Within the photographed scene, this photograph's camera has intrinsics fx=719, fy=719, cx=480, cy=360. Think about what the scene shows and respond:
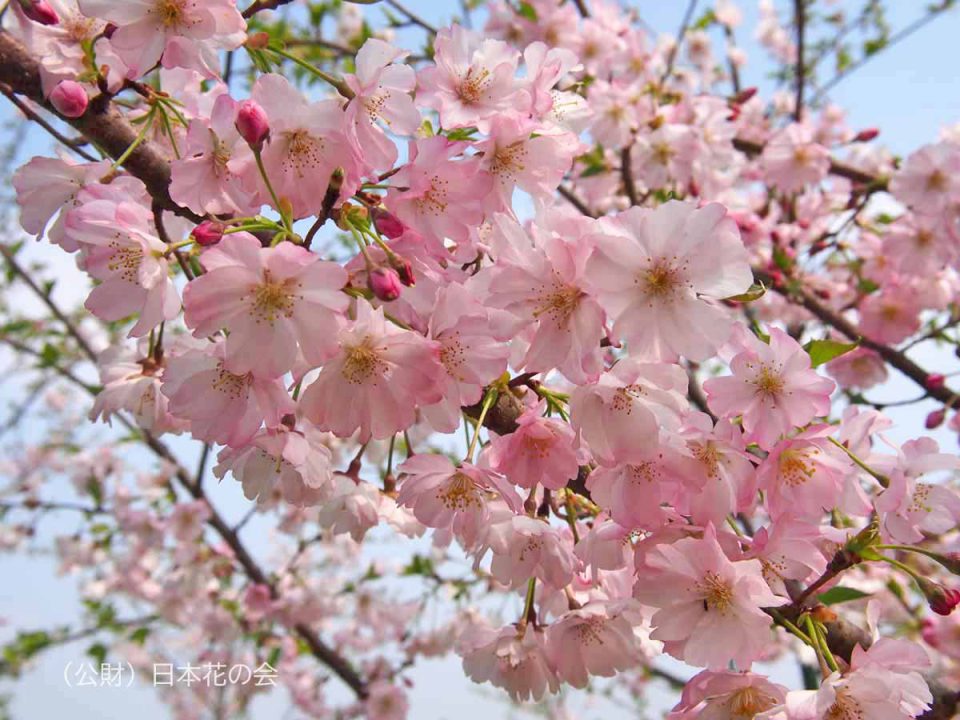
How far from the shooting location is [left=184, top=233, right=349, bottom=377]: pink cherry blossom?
95 centimetres

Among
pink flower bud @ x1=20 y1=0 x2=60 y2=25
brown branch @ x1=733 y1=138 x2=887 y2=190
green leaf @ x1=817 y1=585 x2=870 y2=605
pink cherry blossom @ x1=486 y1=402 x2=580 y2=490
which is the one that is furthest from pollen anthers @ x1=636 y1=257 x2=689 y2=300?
brown branch @ x1=733 y1=138 x2=887 y2=190

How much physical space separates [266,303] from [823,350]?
0.95m

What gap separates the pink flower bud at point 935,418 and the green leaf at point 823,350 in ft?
5.75

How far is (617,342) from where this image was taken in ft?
3.33

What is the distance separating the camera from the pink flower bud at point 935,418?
2.67 meters

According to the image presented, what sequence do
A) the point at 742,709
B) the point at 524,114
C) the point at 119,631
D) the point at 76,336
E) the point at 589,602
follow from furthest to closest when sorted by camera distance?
the point at 119,631, the point at 76,336, the point at 589,602, the point at 524,114, the point at 742,709

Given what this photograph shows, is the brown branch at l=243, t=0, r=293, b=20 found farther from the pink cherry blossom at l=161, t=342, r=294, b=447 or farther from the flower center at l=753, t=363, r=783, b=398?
the flower center at l=753, t=363, r=783, b=398

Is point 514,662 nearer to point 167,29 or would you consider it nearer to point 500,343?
point 500,343

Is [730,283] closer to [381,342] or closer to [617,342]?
[617,342]

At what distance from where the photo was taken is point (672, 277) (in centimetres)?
109

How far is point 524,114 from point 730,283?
445mm

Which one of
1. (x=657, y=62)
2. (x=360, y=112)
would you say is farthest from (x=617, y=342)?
(x=657, y=62)

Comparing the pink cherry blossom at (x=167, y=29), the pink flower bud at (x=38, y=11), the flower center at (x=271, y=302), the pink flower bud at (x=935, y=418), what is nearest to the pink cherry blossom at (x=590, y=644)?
the flower center at (x=271, y=302)

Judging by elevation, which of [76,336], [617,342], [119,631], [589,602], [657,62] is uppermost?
[657,62]
